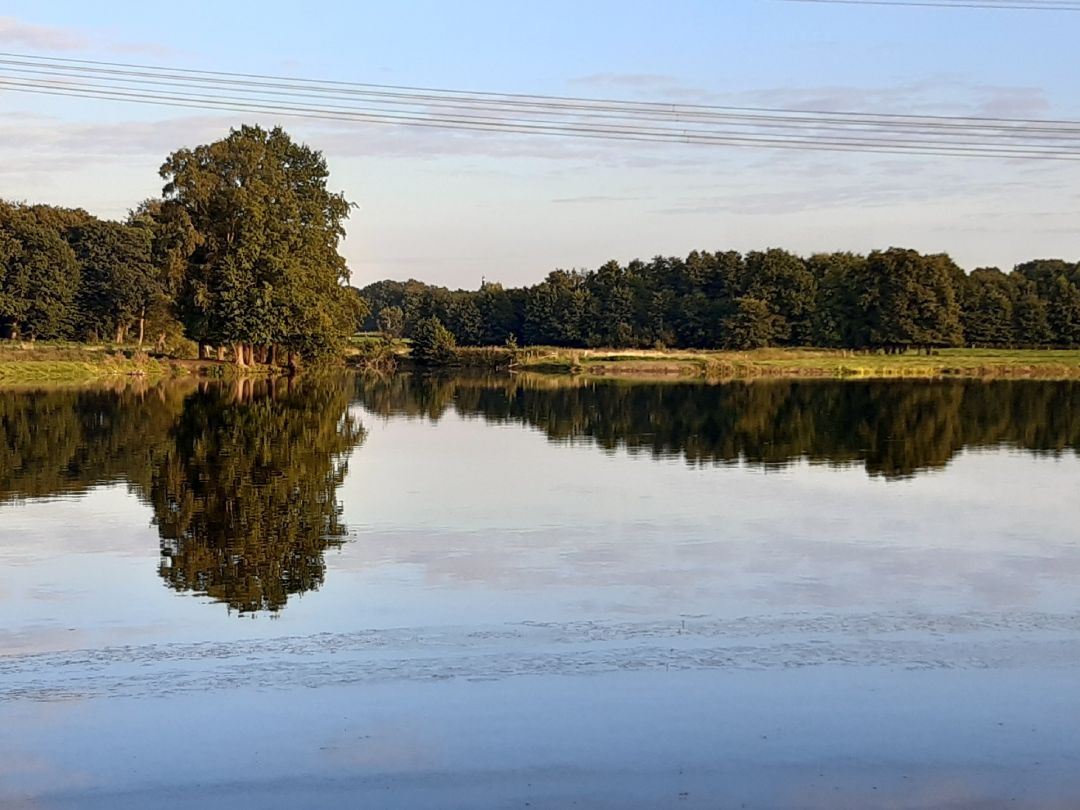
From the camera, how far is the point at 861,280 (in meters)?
116

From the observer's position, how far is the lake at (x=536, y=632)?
9.47 meters

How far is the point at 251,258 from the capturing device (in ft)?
243

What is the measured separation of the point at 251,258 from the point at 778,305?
219 feet

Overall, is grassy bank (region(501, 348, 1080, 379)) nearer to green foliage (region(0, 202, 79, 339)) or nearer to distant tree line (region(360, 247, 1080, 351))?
distant tree line (region(360, 247, 1080, 351))

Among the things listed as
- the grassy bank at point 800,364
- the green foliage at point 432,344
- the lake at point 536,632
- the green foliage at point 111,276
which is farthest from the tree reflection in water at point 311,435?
the green foliage at point 432,344

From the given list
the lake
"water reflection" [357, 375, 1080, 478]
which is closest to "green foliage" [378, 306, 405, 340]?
"water reflection" [357, 375, 1080, 478]

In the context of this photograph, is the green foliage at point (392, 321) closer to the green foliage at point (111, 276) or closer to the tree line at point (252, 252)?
the green foliage at point (111, 276)

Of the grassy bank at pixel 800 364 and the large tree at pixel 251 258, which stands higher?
the large tree at pixel 251 258

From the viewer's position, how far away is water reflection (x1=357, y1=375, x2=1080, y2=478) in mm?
35625

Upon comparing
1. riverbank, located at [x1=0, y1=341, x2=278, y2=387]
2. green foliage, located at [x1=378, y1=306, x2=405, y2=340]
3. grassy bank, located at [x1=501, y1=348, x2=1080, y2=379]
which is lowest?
riverbank, located at [x1=0, y1=341, x2=278, y2=387]

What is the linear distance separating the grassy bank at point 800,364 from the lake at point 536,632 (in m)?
63.8

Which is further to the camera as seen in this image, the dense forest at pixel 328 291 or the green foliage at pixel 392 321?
the green foliage at pixel 392 321

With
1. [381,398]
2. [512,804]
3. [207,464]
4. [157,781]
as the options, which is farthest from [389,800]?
[381,398]

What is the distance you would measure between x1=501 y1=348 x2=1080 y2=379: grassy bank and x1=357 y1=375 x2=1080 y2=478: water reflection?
12125mm
